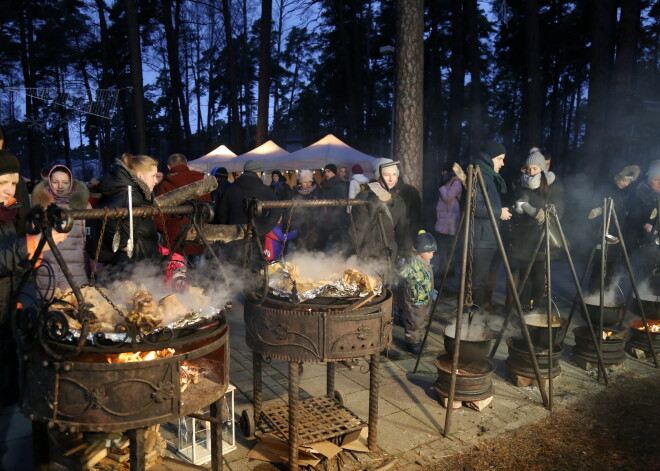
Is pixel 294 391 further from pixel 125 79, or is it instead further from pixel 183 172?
pixel 125 79

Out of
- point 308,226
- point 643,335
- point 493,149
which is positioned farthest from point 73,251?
point 643,335

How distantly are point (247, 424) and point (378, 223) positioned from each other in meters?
1.94

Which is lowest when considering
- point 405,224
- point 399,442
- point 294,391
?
point 399,442

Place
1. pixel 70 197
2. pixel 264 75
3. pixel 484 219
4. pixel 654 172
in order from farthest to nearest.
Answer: pixel 264 75
pixel 654 172
pixel 484 219
pixel 70 197

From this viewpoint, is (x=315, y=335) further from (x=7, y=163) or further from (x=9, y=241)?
(x=7, y=163)

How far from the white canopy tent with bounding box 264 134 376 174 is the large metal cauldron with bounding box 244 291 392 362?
909cm

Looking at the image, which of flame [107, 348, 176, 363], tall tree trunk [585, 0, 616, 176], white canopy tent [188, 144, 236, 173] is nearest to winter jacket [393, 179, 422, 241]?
flame [107, 348, 176, 363]

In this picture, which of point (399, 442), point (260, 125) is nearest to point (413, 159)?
point (399, 442)

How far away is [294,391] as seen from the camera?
3.24m

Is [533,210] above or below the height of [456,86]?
below

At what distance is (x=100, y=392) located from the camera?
227 centimetres

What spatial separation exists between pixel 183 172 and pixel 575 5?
98.8 feet

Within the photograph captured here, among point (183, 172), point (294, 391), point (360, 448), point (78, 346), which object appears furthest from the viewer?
point (183, 172)

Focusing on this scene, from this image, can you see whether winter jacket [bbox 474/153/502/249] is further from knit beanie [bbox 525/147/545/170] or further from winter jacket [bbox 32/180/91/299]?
A: winter jacket [bbox 32/180/91/299]
